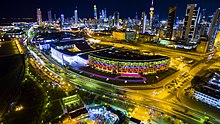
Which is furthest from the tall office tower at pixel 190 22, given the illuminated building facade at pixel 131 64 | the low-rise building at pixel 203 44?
the illuminated building facade at pixel 131 64

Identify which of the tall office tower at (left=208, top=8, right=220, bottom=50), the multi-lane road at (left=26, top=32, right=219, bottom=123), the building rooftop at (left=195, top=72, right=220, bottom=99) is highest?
the tall office tower at (left=208, top=8, right=220, bottom=50)

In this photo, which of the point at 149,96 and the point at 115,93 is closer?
the point at 149,96

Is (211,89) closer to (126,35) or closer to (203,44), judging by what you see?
(203,44)

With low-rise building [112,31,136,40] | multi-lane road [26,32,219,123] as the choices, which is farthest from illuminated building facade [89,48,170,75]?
low-rise building [112,31,136,40]

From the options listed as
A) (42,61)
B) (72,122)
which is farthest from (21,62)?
(72,122)

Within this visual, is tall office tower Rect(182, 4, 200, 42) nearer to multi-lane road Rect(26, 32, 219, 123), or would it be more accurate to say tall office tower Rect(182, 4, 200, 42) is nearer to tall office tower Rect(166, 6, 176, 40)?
tall office tower Rect(166, 6, 176, 40)

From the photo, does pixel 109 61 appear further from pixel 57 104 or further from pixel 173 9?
pixel 173 9

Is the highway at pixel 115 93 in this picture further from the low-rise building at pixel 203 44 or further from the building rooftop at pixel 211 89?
the low-rise building at pixel 203 44

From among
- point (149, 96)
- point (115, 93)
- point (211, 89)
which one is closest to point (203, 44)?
point (211, 89)
